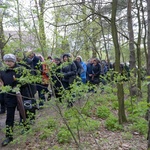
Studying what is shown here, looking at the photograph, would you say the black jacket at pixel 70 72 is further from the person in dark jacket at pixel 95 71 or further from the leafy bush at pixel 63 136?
the person in dark jacket at pixel 95 71

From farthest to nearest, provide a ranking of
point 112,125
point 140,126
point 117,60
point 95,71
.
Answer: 1. point 95,71
2. point 112,125
3. point 140,126
4. point 117,60

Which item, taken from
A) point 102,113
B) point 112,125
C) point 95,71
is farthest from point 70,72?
point 95,71

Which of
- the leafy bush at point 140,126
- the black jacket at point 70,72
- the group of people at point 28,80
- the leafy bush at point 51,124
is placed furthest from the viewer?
the black jacket at point 70,72

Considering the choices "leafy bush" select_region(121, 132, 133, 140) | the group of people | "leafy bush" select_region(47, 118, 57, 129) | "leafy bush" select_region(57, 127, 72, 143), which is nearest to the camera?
the group of people

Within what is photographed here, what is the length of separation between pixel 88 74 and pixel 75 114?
519cm

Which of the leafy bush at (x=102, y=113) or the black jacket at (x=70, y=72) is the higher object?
the black jacket at (x=70, y=72)

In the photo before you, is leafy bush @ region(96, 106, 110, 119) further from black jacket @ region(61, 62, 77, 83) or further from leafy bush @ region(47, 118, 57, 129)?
leafy bush @ region(47, 118, 57, 129)

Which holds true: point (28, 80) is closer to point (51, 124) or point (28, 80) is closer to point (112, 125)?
point (51, 124)

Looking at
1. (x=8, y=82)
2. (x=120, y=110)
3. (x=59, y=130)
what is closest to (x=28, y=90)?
(x=8, y=82)

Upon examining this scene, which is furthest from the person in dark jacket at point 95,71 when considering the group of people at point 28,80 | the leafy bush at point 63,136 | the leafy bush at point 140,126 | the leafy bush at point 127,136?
the leafy bush at point 63,136

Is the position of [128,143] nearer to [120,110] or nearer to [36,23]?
[120,110]

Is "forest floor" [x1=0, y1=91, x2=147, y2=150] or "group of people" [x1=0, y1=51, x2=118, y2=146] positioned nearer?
"group of people" [x1=0, y1=51, x2=118, y2=146]

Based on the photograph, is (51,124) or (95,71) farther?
(95,71)

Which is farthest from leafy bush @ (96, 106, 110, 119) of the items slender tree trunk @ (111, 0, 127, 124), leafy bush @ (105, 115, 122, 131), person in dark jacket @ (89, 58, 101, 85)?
person in dark jacket @ (89, 58, 101, 85)
